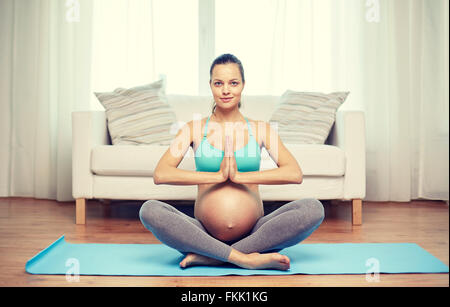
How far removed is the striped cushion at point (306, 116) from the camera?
3393 mm

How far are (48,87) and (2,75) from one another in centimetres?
46

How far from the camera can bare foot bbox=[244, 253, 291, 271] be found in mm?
1823

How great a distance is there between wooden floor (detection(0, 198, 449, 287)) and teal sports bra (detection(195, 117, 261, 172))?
42 cm

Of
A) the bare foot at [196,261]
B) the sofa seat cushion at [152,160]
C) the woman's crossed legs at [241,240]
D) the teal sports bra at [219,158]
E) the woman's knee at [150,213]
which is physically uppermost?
the teal sports bra at [219,158]

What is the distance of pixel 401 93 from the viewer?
163 inches

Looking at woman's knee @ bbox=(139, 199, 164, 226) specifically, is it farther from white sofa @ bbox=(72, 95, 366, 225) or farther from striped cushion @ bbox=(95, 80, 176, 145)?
striped cushion @ bbox=(95, 80, 176, 145)

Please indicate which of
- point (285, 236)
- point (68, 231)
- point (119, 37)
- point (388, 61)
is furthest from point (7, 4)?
point (285, 236)

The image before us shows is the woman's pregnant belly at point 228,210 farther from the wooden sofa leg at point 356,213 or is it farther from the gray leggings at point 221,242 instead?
the wooden sofa leg at point 356,213

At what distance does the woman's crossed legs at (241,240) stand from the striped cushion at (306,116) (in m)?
1.53

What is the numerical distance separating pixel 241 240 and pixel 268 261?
0.14 metres

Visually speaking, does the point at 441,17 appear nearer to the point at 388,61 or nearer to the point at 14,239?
the point at 388,61

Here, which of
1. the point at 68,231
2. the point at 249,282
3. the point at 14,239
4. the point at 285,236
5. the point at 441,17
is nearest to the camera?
the point at 249,282

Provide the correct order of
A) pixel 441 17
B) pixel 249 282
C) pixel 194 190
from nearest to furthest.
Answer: pixel 249 282 < pixel 194 190 < pixel 441 17

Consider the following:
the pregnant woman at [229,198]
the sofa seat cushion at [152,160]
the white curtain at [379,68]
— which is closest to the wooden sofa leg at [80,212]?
the sofa seat cushion at [152,160]
